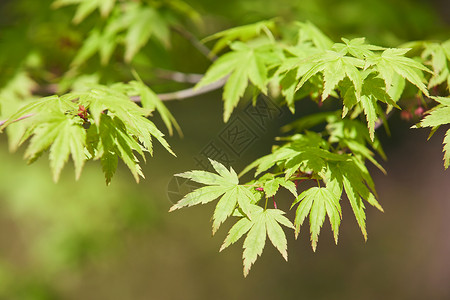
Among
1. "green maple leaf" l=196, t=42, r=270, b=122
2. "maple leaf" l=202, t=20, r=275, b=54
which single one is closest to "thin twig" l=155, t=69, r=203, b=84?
"maple leaf" l=202, t=20, r=275, b=54

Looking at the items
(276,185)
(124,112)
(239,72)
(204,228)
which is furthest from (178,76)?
(204,228)

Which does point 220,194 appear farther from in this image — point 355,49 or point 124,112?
point 355,49

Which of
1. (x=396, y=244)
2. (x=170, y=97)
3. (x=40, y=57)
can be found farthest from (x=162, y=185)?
(x=170, y=97)

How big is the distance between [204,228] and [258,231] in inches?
175

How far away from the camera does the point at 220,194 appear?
1109 mm

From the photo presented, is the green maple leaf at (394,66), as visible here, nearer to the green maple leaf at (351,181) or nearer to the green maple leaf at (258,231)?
the green maple leaf at (351,181)

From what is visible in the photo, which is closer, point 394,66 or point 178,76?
point 394,66

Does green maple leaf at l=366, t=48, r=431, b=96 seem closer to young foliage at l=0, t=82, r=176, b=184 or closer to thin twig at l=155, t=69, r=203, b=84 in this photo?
young foliage at l=0, t=82, r=176, b=184

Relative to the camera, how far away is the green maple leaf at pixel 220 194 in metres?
1.06

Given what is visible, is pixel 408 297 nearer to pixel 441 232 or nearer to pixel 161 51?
pixel 441 232

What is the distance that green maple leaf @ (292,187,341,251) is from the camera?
1.08 m

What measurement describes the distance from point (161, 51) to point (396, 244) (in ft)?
13.0

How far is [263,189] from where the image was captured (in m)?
1.14

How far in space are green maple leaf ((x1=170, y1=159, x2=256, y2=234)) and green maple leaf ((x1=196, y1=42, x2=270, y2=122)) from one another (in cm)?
33
